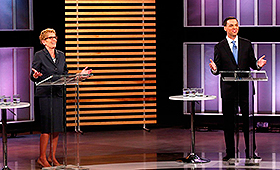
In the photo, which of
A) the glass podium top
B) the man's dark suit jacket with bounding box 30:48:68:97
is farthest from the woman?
the glass podium top

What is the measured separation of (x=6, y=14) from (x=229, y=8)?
4415mm

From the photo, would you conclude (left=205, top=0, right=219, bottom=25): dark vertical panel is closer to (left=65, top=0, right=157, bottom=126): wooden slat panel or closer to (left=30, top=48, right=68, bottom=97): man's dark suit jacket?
(left=65, top=0, right=157, bottom=126): wooden slat panel

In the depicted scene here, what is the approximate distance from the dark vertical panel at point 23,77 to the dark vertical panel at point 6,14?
53 cm

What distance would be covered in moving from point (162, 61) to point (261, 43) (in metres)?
2.04

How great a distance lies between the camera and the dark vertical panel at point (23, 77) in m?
9.89

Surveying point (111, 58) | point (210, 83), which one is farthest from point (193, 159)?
point (210, 83)

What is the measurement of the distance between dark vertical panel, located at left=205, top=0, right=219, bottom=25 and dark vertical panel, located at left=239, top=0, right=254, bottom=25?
19.7 inches

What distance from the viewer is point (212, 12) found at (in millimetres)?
10273

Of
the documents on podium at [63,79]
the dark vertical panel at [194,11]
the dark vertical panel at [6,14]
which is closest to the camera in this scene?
the documents on podium at [63,79]

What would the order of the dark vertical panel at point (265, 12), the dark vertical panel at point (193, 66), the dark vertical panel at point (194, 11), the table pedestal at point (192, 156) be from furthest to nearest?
the dark vertical panel at point (193, 66) → the dark vertical panel at point (194, 11) → the dark vertical panel at point (265, 12) → the table pedestal at point (192, 156)

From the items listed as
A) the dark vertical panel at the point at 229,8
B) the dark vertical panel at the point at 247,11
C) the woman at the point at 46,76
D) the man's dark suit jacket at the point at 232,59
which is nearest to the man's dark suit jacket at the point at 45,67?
the woman at the point at 46,76

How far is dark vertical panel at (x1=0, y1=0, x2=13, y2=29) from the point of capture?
969 cm

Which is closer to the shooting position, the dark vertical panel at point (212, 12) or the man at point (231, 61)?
the man at point (231, 61)

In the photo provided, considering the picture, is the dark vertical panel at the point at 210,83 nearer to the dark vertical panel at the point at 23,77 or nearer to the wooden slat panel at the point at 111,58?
the wooden slat panel at the point at 111,58
